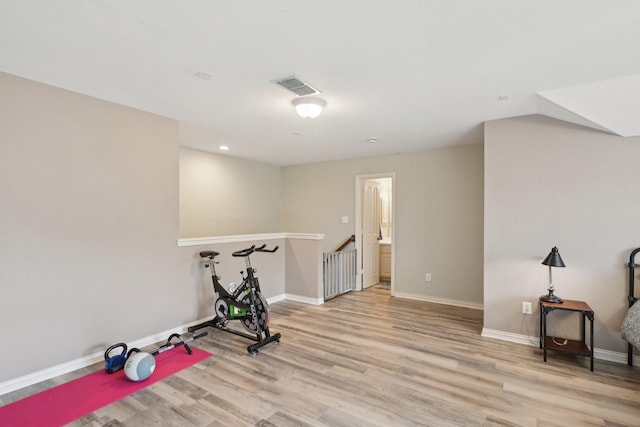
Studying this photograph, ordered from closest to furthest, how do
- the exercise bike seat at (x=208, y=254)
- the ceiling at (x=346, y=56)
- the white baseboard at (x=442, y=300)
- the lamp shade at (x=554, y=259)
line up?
the ceiling at (x=346, y=56)
the lamp shade at (x=554, y=259)
the exercise bike seat at (x=208, y=254)
the white baseboard at (x=442, y=300)

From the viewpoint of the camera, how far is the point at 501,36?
1.98 meters

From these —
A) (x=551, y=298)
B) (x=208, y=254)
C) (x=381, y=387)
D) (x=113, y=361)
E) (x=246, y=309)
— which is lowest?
(x=381, y=387)

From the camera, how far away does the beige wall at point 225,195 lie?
17.0 feet

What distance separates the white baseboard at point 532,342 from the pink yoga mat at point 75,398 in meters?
3.22

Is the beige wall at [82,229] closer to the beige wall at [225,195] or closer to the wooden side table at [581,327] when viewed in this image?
the beige wall at [225,195]

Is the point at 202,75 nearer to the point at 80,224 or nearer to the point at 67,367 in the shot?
the point at 80,224

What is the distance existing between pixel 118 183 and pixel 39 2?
1758mm

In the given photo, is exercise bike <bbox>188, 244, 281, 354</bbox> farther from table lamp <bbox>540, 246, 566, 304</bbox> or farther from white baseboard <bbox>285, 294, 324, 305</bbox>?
table lamp <bbox>540, 246, 566, 304</bbox>

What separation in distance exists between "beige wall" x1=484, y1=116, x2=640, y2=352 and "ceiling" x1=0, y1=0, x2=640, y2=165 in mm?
259

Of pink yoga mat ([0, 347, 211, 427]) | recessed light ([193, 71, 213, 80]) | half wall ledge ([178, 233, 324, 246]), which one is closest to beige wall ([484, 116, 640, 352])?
half wall ledge ([178, 233, 324, 246])

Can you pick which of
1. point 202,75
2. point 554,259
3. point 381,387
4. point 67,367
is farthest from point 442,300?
point 67,367

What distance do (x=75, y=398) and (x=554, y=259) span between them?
13.9ft

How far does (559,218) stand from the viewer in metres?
3.27

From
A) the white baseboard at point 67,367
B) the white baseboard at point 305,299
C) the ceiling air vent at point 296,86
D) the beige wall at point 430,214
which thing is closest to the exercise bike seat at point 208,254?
the white baseboard at point 67,367
